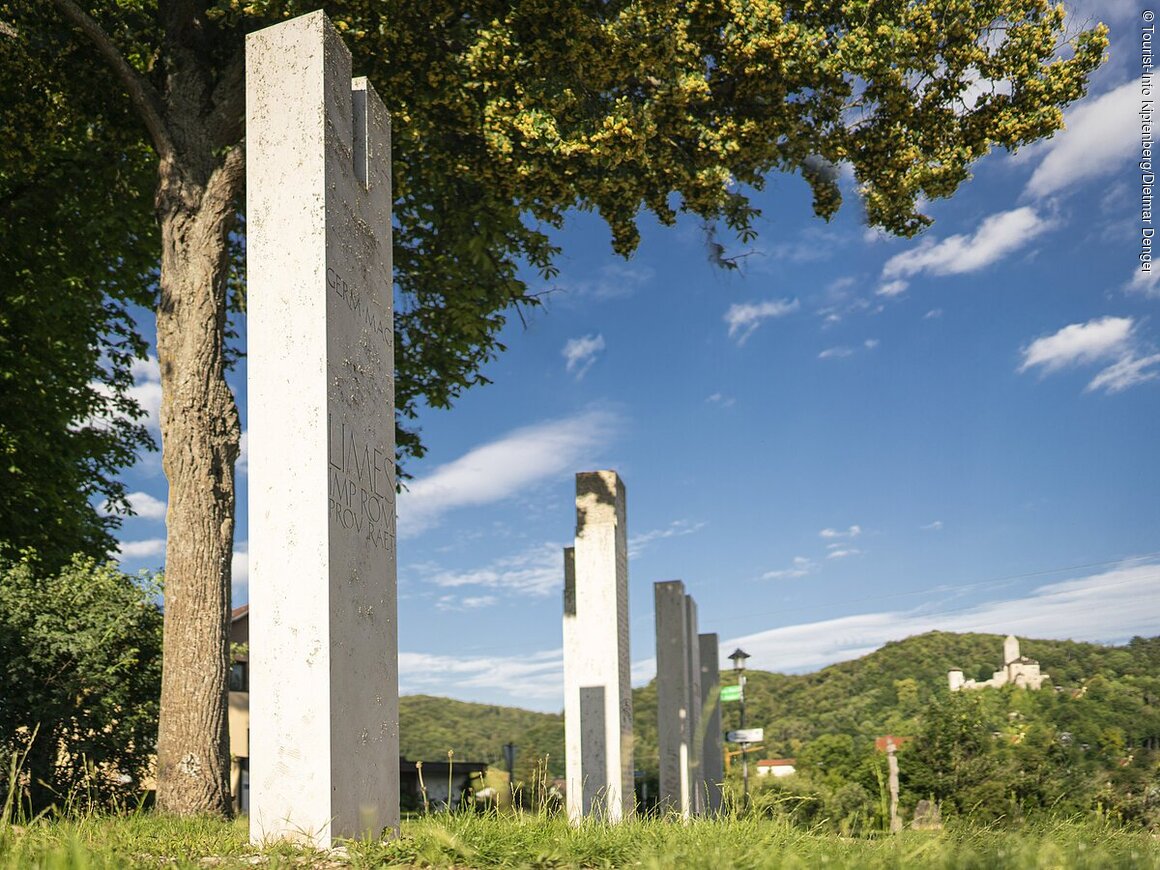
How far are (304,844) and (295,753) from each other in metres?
0.46

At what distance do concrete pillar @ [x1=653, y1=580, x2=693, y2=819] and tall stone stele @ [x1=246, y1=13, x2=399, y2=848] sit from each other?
972cm

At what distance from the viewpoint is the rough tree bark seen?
9.88 m

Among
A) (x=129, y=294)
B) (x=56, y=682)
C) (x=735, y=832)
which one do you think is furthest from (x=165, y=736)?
(x=129, y=294)

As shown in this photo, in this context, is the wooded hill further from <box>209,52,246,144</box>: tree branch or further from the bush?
<box>209,52,246,144</box>: tree branch

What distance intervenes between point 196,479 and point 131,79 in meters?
4.56

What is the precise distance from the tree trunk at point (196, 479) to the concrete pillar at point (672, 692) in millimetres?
6812

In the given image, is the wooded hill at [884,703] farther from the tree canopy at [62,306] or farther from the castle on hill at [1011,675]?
the tree canopy at [62,306]

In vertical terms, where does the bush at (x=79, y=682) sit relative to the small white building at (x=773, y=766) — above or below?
above

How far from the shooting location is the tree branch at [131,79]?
456 inches

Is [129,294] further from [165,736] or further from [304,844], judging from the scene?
[304,844]

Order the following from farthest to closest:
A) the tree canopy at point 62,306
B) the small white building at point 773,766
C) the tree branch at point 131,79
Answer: the small white building at point 773,766 < the tree canopy at point 62,306 < the tree branch at point 131,79

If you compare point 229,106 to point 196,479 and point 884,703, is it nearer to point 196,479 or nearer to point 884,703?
Answer: point 196,479

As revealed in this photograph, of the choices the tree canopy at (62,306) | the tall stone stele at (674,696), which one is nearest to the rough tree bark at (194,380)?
the tree canopy at (62,306)

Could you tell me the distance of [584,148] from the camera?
1124 centimetres
